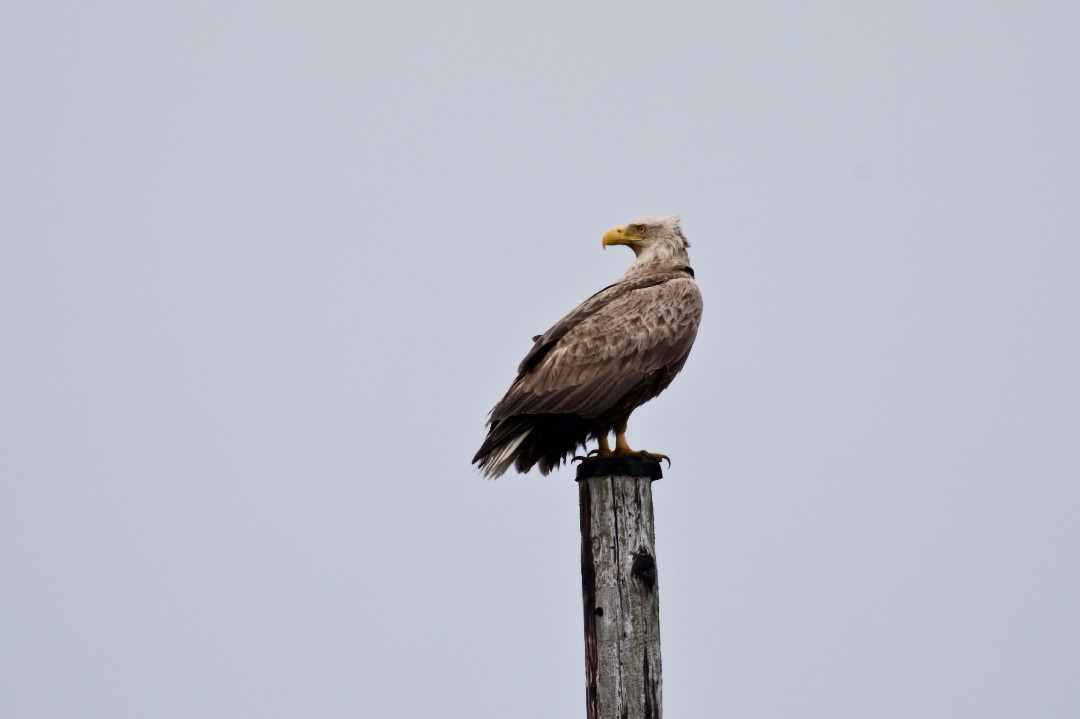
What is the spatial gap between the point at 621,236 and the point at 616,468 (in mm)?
3522

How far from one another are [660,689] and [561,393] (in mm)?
2195

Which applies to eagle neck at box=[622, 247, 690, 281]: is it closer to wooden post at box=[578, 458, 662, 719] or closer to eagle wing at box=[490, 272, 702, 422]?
eagle wing at box=[490, 272, 702, 422]

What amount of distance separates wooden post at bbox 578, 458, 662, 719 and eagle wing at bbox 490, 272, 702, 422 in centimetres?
151

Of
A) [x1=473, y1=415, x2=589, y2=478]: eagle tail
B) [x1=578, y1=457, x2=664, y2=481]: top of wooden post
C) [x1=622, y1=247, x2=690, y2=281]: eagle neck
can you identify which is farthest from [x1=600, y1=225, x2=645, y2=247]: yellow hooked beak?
[x1=578, y1=457, x2=664, y2=481]: top of wooden post

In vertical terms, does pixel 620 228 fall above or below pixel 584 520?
above

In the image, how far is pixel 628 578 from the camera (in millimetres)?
5066

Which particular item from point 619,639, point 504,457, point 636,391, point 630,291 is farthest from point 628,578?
point 630,291

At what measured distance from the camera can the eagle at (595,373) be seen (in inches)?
267

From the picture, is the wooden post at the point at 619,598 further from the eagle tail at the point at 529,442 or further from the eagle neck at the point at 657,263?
the eagle neck at the point at 657,263

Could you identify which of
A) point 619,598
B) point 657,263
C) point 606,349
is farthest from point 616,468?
point 657,263

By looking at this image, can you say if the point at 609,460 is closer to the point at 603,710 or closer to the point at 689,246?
the point at 603,710

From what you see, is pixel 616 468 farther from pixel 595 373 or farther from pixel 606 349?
pixel 606 349

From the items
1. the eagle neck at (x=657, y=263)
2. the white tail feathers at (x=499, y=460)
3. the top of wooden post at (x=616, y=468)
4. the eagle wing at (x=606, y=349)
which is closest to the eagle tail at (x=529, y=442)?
the white tail feathers at (x=499, y=460)

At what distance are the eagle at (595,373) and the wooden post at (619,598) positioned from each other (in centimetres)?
140
